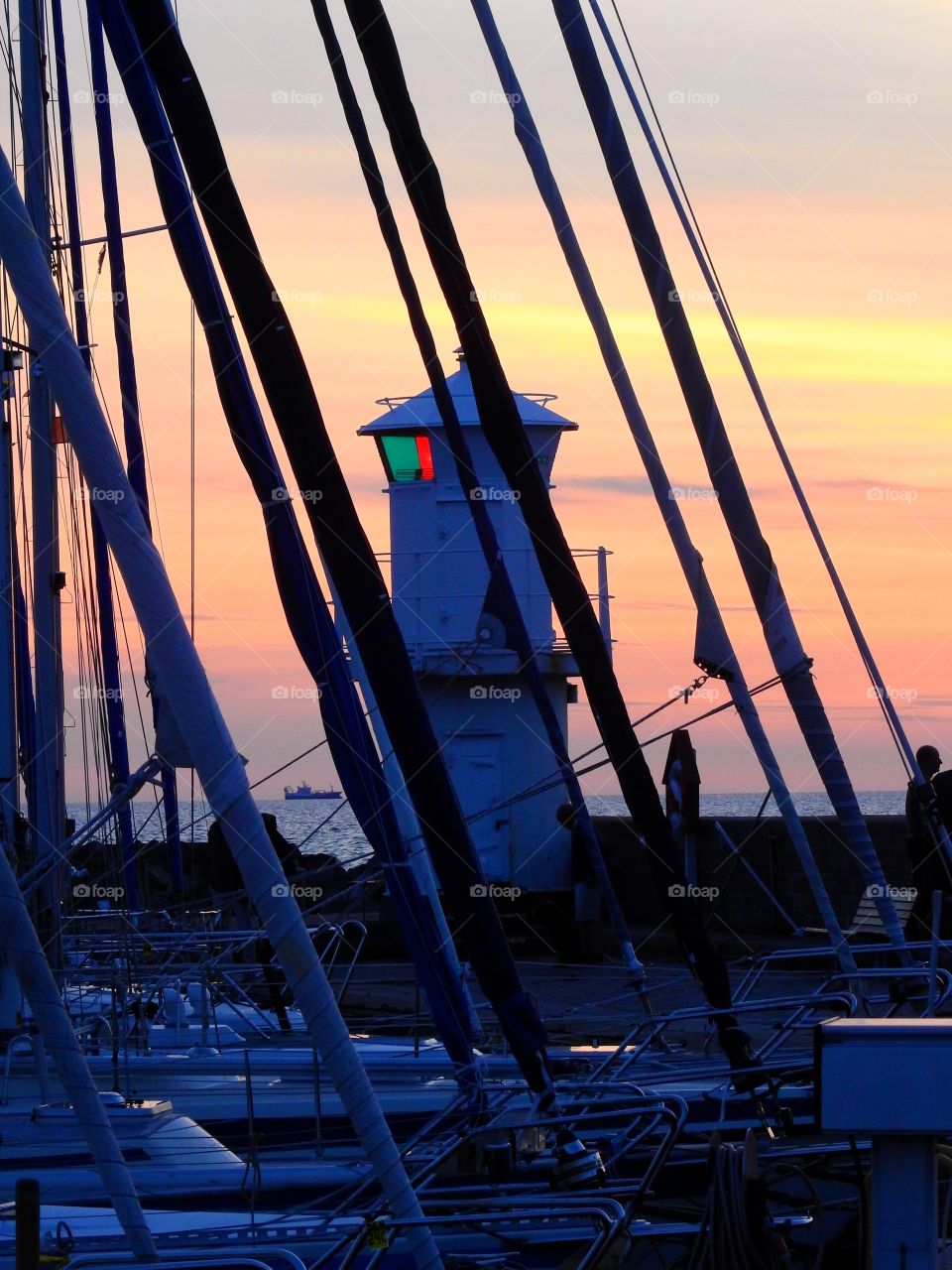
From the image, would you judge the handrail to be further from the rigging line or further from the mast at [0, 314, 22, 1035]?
the rigging line

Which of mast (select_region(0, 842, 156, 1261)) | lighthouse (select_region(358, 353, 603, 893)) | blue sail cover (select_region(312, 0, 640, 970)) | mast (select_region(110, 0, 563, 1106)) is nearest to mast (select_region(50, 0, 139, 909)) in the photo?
blue sail cover (select_region(312, 0, 640, 970))

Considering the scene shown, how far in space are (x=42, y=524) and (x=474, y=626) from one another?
34.2ft

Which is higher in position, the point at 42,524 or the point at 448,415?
the point at 448,415

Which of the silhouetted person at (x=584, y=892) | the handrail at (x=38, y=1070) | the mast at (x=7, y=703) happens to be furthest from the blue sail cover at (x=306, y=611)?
the silhouetted person at (x=584, y=892)

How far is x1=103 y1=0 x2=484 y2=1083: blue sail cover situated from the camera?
6.39m

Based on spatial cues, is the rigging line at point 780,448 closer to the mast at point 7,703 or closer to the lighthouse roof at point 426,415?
the mast at point 7,703

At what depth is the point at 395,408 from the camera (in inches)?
810

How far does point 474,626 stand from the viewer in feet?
65.3

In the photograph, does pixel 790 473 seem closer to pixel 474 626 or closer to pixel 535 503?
pixel 535 503

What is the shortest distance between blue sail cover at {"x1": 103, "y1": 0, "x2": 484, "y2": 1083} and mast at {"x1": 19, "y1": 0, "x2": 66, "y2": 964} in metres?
2.87

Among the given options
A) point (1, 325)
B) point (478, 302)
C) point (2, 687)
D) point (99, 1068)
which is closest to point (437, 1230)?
point (99, 1068)

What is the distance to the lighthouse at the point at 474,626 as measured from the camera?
19.6m

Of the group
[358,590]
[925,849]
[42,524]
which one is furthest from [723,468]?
[42,524]

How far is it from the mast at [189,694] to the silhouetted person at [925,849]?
4712 mm
